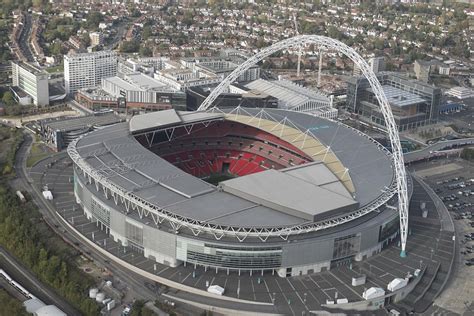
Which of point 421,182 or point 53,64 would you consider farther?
point 53,64

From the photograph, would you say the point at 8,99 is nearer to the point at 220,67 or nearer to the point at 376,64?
the point at 220,67

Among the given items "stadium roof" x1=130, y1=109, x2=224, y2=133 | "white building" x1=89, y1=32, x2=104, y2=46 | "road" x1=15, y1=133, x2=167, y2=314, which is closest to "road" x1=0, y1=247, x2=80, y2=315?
"road" x1=15, y1=133, x2=167, y2=314

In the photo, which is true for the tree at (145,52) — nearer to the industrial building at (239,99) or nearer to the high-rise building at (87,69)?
the high-rise building at (87,69)

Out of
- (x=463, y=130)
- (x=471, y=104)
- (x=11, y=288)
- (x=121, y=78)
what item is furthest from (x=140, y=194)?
(x=471, y=104)

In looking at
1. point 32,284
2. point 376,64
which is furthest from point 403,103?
point 32,284

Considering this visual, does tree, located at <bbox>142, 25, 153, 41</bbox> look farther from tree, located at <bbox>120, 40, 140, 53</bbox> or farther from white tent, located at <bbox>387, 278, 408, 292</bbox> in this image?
white tent, located at <bbox>387, 278, 408, 292</bbox>

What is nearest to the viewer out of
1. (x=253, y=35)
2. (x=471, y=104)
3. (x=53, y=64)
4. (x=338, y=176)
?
(x=338, y=176)

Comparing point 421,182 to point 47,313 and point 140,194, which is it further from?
point 47,313
